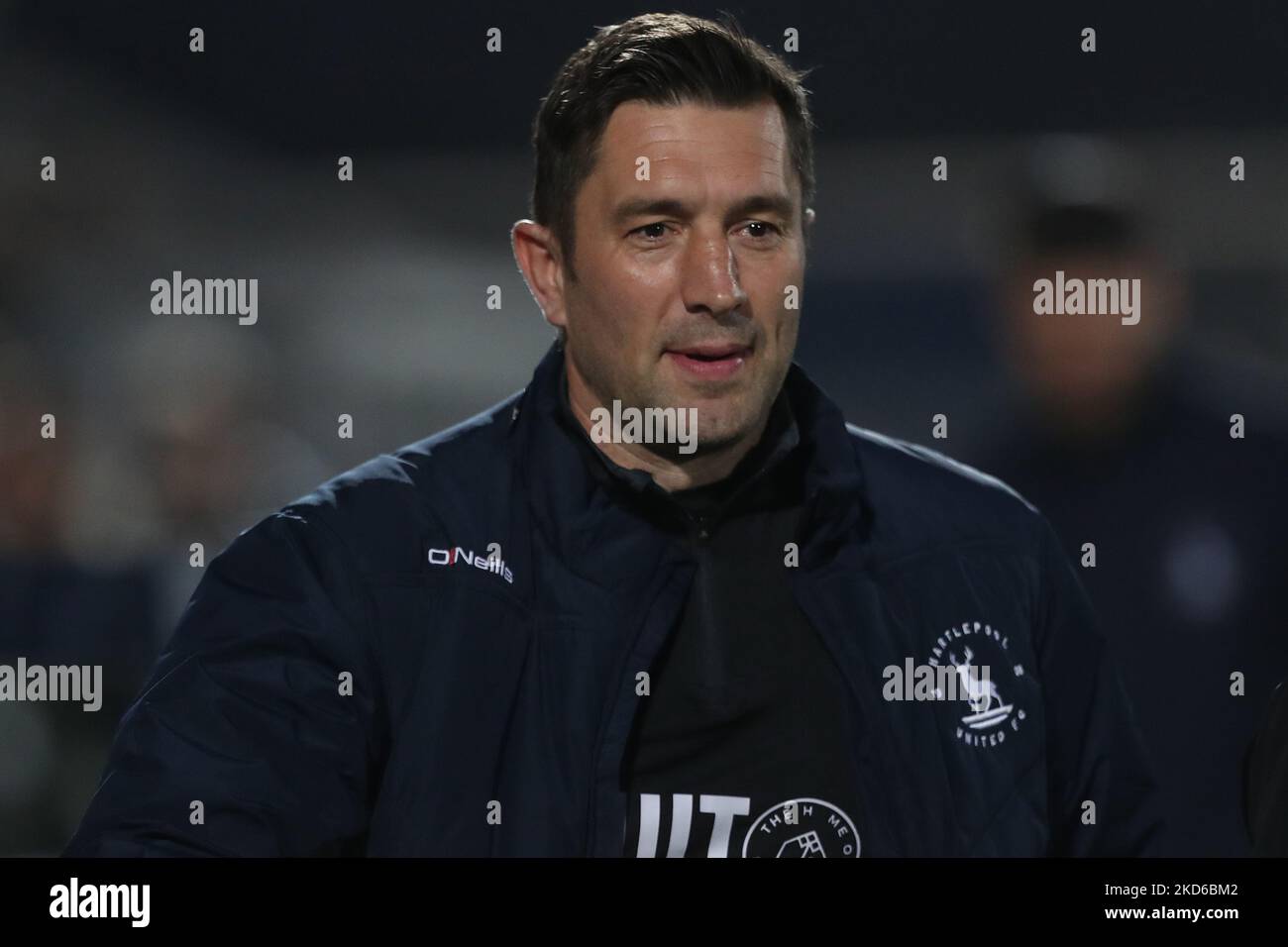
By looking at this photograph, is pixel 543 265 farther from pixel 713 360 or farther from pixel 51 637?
pixel 51 637

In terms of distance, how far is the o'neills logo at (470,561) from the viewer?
7.05ft

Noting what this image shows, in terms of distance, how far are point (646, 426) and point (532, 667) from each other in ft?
1.49

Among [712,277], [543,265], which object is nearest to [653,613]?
[712,277]

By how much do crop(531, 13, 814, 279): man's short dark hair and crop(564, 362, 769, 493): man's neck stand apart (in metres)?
0.23

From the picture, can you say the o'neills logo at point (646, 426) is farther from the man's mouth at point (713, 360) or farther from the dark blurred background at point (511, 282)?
the dark blurred background at point (511, 282)

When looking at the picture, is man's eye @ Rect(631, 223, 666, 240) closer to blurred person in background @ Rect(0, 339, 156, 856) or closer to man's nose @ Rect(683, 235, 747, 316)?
man's nose @ Rect(683, 235, 747, 316)

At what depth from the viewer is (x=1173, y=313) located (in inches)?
142

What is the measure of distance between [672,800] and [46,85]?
352 centimetres

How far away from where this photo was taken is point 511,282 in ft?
19.0

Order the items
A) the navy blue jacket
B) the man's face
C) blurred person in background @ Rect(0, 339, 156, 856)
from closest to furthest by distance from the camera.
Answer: the navy blue jacket → the man's face → blurred person in background @ Rect(0, 339, 156, 856)

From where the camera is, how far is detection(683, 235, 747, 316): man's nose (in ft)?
7.38

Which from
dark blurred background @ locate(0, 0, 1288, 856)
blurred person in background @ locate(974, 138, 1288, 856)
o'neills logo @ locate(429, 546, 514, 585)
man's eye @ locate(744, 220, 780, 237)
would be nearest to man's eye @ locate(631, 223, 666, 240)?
man's eye @ locate(744, 220, 780, 237)

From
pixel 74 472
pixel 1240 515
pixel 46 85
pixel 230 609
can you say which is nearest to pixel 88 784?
pixel 74 472

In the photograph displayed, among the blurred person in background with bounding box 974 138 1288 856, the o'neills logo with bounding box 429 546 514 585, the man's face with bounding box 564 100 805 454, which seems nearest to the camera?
the o'neills logo with bounding box 429 546 514 585
